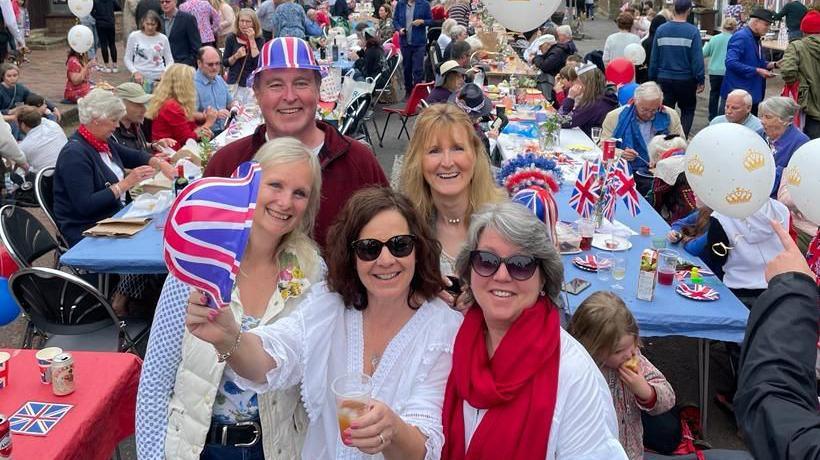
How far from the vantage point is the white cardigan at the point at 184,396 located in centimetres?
205

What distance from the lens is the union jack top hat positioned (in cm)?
274

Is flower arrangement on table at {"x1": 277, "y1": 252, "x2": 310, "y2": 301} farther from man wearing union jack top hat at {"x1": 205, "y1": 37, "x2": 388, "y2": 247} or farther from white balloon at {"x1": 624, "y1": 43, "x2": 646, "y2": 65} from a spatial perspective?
white balloon at {"x1": 624, "y1": 43, "x2": 646, "y2": 65}

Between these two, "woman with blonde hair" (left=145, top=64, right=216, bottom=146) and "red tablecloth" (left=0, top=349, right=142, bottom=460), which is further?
"woman with blonde hair" (left=145, top=64, right=216, bottom=146)

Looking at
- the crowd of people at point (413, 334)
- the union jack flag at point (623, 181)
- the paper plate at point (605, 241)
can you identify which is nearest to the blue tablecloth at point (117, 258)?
the crowd of people at point (413, 334)

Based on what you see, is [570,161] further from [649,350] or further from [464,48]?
[464,48]

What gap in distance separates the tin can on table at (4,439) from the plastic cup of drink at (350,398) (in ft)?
3.87

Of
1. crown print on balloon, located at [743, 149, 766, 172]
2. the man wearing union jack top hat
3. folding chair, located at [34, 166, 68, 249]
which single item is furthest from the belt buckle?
folding chair, located at [34, 166, 68, 249]

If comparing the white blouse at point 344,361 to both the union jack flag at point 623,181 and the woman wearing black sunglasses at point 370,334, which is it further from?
the union jack flag at point 623,181

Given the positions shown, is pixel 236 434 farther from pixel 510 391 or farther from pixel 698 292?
pixel 698 292

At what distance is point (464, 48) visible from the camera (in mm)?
9117

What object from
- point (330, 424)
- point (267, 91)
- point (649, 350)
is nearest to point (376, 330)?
point (330, 424)

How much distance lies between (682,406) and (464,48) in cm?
635

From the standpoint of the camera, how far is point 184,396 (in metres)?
2.09

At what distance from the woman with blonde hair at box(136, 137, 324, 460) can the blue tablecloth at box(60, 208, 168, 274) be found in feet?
6.55
